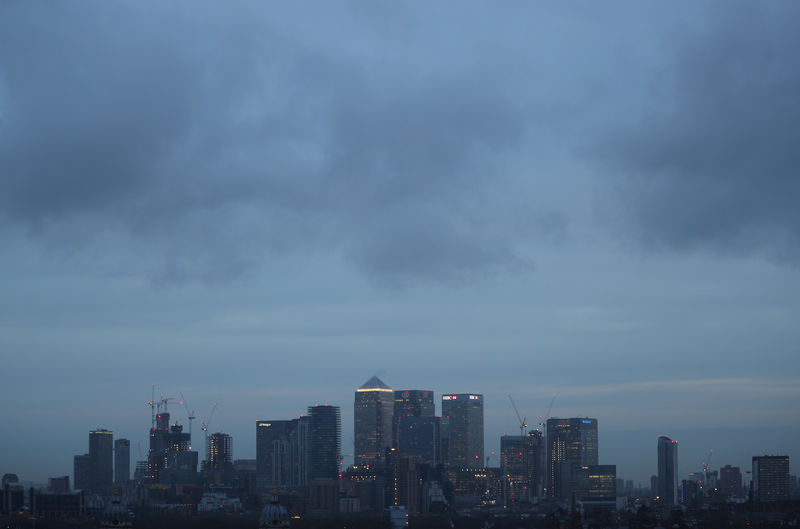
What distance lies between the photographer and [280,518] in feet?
578

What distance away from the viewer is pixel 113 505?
582 feet

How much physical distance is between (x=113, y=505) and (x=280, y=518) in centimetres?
2633
